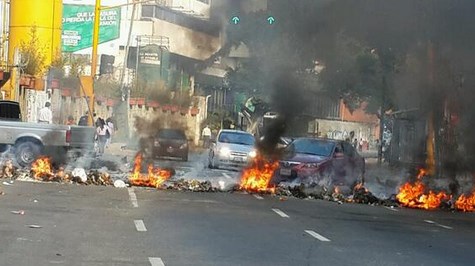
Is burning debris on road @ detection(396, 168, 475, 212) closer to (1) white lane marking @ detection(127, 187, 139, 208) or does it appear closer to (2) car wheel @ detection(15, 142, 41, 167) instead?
(1) white lane marking @ detection(127, 187, 139, 208)

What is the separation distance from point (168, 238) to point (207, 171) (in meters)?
14.8

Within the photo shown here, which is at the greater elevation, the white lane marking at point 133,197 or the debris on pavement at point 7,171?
the debris on pavement at point 7,171

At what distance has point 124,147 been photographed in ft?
87.6

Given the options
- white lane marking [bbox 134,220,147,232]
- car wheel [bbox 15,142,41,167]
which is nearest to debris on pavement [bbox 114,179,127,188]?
car wheel [bbox 15,142,41,167]

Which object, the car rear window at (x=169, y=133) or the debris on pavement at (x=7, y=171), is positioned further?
the car rear window at (x=169, y=133)

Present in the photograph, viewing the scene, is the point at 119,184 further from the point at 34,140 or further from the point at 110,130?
the point at 110,130

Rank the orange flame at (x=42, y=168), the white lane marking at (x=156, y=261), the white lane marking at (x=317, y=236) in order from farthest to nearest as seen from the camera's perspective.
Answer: the orange flame at (x=42, y=168) < the white lane marking at (x=317, y=236) < the white lane marking at (x=156, y=261)

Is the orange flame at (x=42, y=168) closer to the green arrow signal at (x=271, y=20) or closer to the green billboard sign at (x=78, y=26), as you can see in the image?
the green arrow signal at (x=271, y=20)

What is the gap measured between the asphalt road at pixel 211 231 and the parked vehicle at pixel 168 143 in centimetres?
450

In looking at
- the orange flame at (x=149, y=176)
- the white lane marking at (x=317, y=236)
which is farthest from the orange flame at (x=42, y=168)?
the white lane marking at (x=317, y=236)

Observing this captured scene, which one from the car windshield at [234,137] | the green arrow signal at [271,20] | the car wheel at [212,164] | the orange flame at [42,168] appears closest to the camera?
the green arrow signal at [271,20]

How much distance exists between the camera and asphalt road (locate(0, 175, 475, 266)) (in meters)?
10.1

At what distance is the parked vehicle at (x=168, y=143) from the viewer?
75.7 feet

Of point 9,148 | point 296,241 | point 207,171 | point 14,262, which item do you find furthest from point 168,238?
point 207,171
